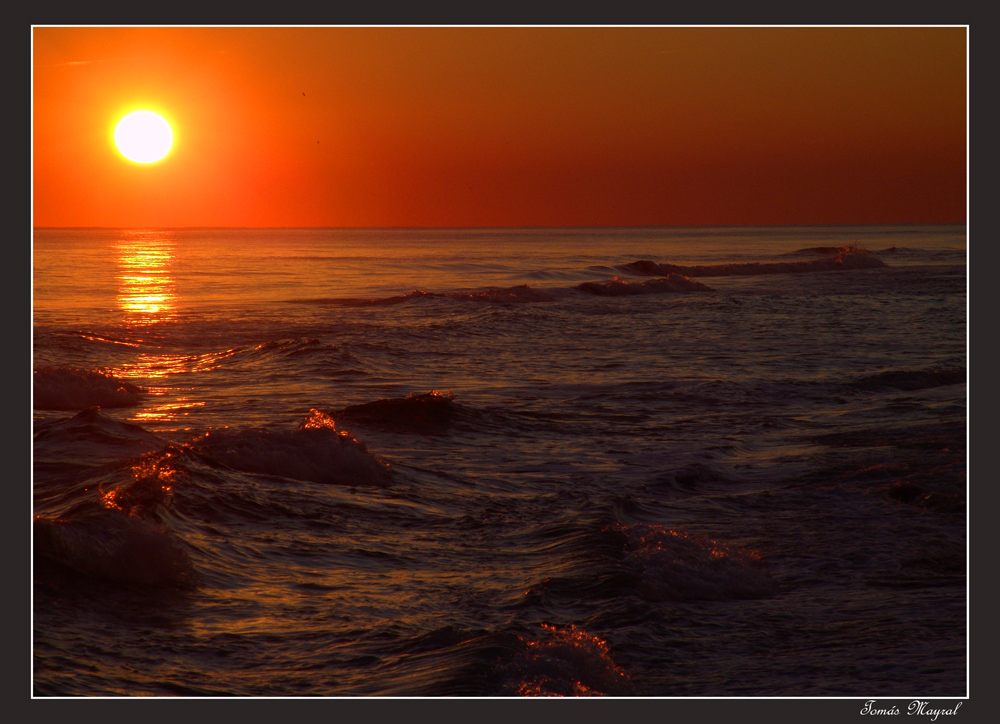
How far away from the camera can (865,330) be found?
68.1 feet

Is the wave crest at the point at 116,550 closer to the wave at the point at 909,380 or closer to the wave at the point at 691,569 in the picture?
the wave at the point at 691,569

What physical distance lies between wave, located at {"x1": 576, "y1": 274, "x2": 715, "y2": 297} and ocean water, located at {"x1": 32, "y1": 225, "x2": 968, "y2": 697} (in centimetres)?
1556

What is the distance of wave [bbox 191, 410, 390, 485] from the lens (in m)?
8.58

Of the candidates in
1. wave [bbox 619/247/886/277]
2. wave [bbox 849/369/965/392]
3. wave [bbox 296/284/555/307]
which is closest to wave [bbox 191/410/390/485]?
wave [bbox 849/369/965/392]

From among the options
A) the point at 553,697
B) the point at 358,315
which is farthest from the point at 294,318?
the point at 553,697

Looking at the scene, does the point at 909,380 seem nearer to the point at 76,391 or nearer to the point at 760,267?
the point at 76,391

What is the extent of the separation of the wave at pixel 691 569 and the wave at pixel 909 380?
8.23m

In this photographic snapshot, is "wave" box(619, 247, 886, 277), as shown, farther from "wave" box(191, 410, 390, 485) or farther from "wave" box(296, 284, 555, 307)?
"wave" box(191, 410, 390, 485)

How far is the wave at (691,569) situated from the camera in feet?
19.1

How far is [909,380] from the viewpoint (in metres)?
14.2

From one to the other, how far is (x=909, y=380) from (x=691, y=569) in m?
9.79

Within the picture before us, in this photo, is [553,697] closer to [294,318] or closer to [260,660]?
[260,660]

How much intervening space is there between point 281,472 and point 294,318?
15.5 metres

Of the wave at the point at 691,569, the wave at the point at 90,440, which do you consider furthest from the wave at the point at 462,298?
the wave at the point at 691,569
